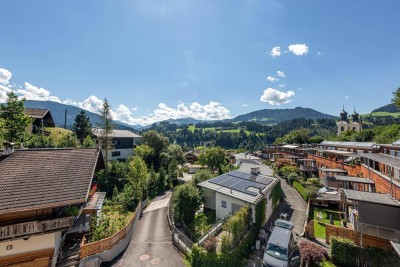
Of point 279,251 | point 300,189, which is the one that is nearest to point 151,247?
point 279,251

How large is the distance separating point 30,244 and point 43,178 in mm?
4170

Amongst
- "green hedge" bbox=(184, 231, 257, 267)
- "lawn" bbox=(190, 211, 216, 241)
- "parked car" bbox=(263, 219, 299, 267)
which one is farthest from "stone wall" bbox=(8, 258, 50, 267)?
"parked car" bbox=(263, 219, 299, 267)

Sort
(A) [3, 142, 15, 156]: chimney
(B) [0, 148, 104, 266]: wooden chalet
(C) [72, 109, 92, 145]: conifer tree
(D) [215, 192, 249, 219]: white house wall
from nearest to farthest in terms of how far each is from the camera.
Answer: (B) [0, 148, 104, 266]: wooden chalet < (A) [3, 142, 15, 156]: chimney < (D) [215, 192, 249, 219]: white house wall < (C) [72, 109, 92, 145]: conifer tree

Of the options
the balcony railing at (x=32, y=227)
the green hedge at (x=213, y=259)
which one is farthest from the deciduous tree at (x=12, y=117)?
the green hedge at (x=213, y=259)

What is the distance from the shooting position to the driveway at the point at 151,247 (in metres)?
16.3

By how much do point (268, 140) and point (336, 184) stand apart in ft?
478

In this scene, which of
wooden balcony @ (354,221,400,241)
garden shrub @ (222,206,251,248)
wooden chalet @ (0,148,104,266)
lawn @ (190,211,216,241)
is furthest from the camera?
lawn @ (190,211,216,241)

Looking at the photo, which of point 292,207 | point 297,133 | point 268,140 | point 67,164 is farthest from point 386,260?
point 268,140

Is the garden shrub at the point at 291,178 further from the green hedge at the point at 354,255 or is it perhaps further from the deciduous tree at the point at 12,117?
the deciduous tree at the point at 12,117

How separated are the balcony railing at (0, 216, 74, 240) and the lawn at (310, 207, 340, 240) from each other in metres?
23.8

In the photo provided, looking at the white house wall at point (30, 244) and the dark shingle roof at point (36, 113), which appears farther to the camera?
the dark shingle roof at point (36, 113)

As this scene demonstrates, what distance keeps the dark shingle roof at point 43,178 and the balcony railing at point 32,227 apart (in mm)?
1068

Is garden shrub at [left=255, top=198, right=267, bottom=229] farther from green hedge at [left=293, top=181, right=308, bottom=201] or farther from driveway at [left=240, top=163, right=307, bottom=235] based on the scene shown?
green hedge at [left=293, top=181, right=308, bottom=201]

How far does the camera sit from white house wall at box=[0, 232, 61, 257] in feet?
38.3
